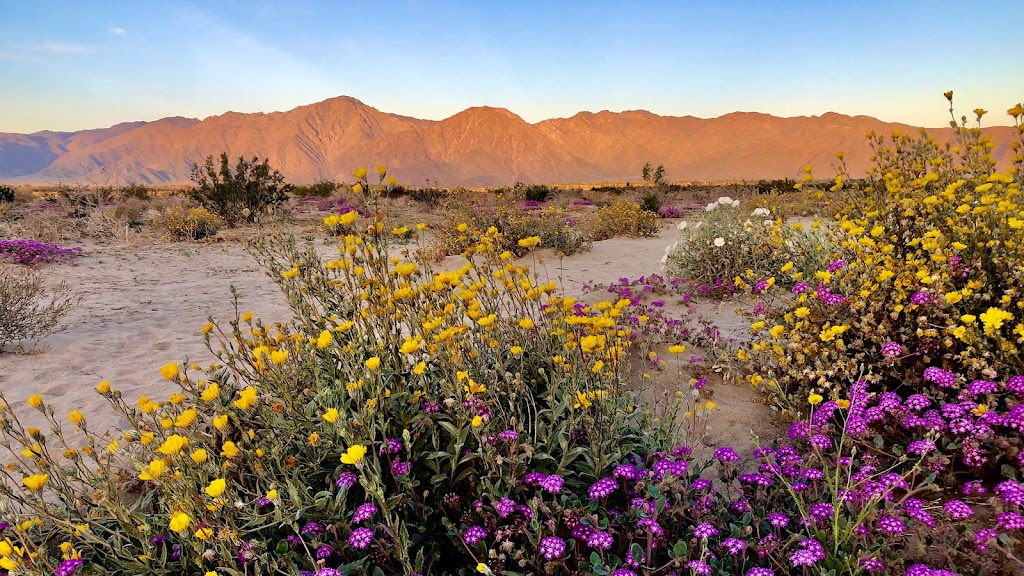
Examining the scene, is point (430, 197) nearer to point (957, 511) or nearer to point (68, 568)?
point (68, 568)

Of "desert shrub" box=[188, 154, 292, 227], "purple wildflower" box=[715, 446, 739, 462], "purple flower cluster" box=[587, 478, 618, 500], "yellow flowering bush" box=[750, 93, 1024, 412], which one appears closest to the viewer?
"purple flower cluster" box=[587, 478, 618, 500]

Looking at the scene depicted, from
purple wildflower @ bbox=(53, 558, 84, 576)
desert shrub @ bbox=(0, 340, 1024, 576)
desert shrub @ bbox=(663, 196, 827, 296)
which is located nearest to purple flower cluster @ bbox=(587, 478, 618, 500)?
desert shrub @ bbox=(0, 340, 1024, 576)

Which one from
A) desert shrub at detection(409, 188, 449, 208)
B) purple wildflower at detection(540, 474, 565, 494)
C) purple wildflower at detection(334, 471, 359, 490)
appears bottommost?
purple wildflower at detection(334, 471, 359, 490)

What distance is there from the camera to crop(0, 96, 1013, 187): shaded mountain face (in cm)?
12675

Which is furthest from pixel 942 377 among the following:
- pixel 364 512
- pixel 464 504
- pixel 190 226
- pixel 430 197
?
pixel 430 197

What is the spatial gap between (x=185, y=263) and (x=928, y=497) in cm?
1208

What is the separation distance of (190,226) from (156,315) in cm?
868

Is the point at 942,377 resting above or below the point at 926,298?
below

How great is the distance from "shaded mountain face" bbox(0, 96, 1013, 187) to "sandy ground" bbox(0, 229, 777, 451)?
367 ft

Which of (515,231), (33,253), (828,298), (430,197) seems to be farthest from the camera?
(430,197)

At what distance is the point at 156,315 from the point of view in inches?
265

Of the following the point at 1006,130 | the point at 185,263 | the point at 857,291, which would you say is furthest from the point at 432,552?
the point at 1006,130

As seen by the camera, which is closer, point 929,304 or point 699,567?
point 699,567

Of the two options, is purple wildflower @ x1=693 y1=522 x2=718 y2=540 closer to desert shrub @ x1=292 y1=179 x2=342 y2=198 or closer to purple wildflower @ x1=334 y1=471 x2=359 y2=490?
purple wildflower @ x1=334 y1=471 x2=359 y2=490
